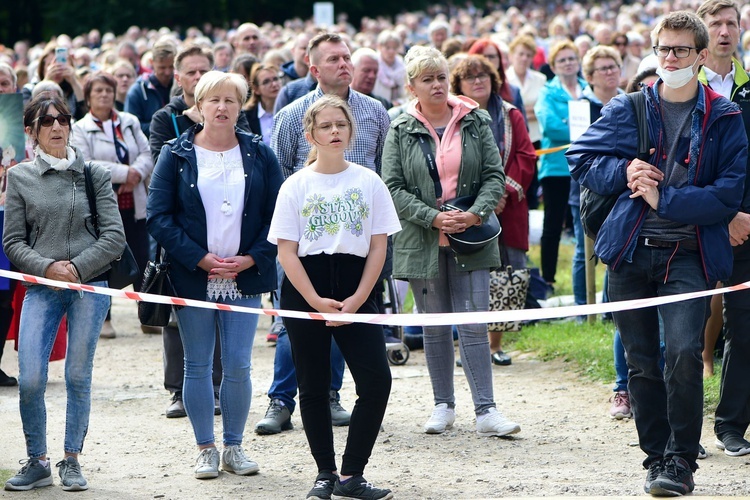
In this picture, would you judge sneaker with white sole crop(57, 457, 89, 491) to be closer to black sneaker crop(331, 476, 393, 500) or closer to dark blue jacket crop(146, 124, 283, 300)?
dark blue jacket crop(146, 124, 283, 300)

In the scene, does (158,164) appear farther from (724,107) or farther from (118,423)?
(724,107)

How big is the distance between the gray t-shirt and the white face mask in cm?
11

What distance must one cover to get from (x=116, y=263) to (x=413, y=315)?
1612 millimetres

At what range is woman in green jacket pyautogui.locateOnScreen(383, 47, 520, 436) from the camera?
7.03 m

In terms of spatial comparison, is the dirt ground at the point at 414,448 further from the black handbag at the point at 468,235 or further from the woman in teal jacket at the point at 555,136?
the woman in teal jacket at the point at 555,136

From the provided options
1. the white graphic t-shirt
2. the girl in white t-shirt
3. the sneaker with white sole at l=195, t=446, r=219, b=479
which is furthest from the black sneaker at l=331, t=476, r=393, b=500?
the white graphic t-shirt

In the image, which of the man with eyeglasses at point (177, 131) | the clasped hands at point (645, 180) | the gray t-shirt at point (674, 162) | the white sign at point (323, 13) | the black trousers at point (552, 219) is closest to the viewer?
the clasped hands at point (645, 180)

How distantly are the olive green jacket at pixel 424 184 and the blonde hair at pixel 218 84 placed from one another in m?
1.18

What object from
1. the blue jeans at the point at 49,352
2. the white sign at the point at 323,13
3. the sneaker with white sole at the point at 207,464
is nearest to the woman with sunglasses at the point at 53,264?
the blue jeans at the point at 49,352

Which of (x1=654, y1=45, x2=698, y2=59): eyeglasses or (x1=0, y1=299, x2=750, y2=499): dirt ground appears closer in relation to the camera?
(x1=654, y1=45, x2=698, y2=59): eyeglasses

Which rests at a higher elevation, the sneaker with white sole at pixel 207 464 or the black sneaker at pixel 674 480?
the black sneaker at pixel 674 480

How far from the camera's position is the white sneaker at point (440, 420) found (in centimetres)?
Answer: 707

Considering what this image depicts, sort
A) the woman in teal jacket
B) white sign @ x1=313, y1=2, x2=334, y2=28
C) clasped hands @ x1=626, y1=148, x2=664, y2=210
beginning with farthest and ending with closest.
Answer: white sign @ x1=313, y1=2, x2=334, y2=28
the woman in teal jacket
clasped hands @ x1=626, y1=148, x2=664, y2=210

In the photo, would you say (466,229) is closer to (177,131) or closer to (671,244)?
(671,244)
